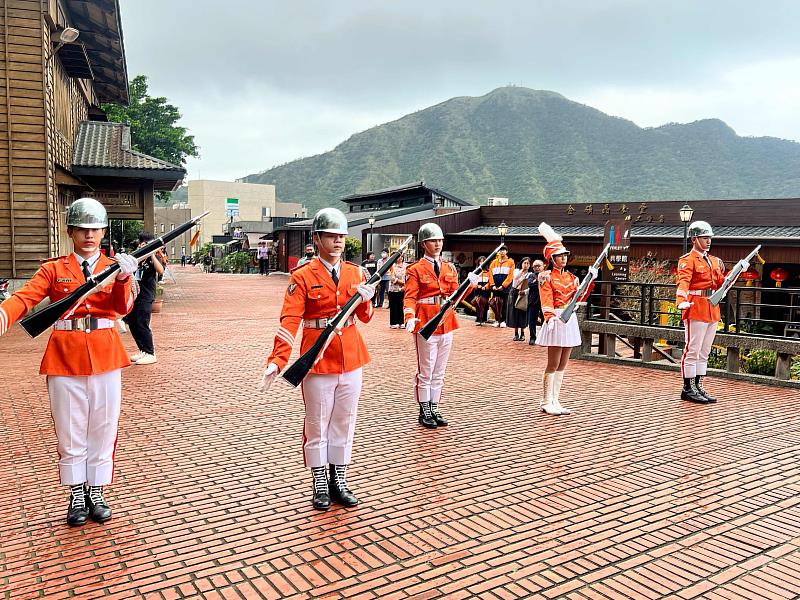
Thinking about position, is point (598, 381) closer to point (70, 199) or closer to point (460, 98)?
point (70, 199)

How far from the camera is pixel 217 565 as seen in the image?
4.20 m

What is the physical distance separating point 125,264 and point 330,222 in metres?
1.45

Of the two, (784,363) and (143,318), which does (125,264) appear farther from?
(784,363)

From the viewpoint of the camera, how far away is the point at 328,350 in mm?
5094

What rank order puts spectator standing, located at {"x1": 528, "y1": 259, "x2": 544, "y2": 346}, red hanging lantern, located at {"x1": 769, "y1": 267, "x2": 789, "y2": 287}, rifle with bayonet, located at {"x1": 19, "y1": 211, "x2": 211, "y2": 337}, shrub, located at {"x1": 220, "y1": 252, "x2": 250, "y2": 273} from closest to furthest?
rifle with bayonet, located at {"x1": 19, "y1": 211, "x2": 211, "y2": 337}, spectator standing, located at {"x1": 528, "y1": 259, "x2": 544, "y2": 346}, red hanging lantern, located at {"x1": 769, "y1": 267, "x2": 789, "y2": 287}, shrub, located at {"x1": 220, "y1": 252, "x2": 250, "y2": 273}

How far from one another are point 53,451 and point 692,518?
554 centimetres

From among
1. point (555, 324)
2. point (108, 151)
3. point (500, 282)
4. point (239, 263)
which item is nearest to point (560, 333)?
point (555, 324)

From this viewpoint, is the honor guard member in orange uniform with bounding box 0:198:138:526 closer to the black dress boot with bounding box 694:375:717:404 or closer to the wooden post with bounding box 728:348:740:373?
the black dress boot with bounding box 694:375:717:404

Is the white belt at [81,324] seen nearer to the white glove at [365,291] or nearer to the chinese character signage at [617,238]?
the white glove at [365,291]

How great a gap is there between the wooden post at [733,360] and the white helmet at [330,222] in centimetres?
798

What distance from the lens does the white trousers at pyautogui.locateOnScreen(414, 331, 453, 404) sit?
7488mm

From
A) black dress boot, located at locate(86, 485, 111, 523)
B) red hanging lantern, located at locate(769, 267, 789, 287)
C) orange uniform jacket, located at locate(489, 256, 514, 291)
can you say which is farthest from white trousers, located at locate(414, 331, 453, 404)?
red hanging lantern, located at locate(769, 267, 789, 287)

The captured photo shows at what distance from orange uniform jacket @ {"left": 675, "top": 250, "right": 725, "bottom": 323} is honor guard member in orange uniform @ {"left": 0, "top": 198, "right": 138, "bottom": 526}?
6.69m

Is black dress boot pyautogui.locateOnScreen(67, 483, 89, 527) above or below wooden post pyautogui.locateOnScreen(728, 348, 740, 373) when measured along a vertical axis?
below
